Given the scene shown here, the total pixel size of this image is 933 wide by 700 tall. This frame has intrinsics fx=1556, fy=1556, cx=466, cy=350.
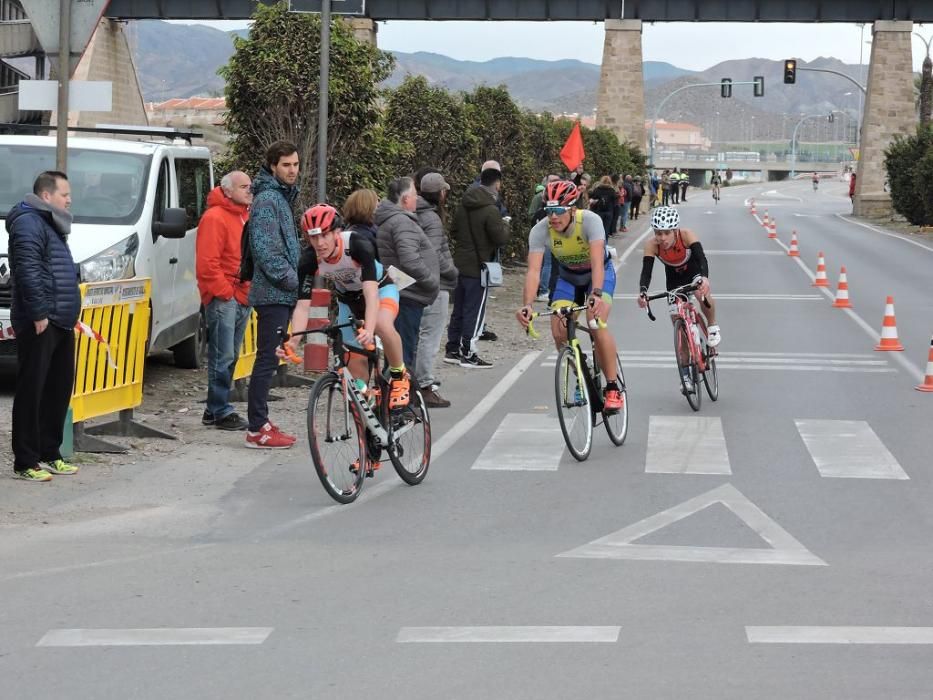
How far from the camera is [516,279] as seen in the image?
95.0ft

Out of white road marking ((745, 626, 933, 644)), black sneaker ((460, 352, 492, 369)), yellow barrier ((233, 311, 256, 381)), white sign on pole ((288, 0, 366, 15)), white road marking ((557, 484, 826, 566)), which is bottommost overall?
black sneaker ((460, 352, 492, 369))

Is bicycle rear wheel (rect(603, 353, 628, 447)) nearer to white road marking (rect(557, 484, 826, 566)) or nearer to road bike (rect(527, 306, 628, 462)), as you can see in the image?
road bike (rect(527, 306, 628, 462))

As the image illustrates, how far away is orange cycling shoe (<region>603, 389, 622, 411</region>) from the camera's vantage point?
10727 mm

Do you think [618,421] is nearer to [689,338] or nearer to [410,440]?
[689,338]

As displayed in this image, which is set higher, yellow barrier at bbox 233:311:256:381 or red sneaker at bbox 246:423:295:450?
yellow barrier at bbox 233:311:256:381

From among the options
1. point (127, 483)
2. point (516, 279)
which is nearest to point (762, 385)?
point (127, 483)

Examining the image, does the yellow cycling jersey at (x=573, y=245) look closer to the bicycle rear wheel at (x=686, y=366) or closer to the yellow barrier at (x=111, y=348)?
the bicycle rear wheel at (x=686, y=366)

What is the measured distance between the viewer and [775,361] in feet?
54.2

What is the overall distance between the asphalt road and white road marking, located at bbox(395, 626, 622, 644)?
2 cm

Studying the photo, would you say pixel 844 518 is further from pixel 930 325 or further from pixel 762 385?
pixel 930 325

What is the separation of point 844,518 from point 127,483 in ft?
14.0

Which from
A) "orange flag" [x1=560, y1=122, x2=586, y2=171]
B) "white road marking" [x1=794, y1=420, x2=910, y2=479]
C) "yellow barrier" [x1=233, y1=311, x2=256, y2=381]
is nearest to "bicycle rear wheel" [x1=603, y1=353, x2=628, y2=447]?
"white road marking" [x1=794, y1=420, x2=910, y2=479]

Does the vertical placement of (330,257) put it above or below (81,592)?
above

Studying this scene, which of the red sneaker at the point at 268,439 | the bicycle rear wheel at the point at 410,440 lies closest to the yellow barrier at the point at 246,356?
the red sneaker at the point at 268,439
